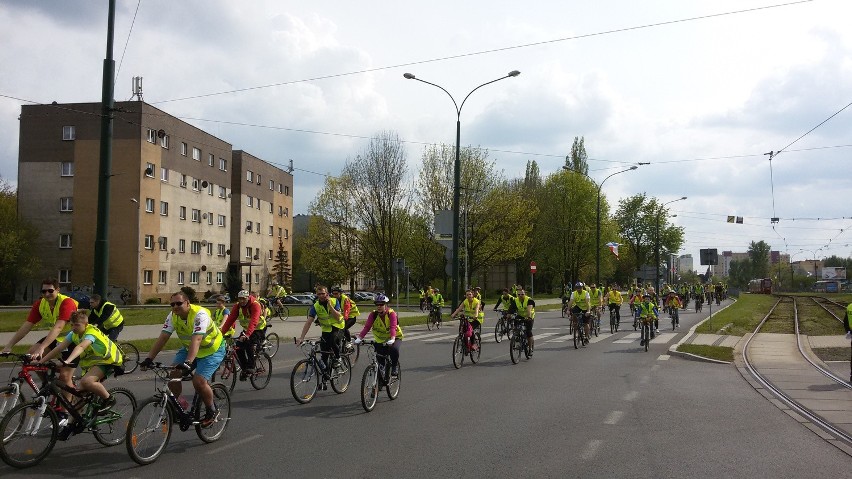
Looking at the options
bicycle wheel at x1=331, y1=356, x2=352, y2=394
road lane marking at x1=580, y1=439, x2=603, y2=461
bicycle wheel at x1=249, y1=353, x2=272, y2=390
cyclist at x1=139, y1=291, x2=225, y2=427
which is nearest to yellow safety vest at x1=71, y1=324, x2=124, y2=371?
cyclist at x1=139, y1=291, x2=225, y2=427

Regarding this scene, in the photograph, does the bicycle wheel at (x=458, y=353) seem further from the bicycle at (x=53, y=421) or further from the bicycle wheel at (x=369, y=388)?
the bicycle at (x=53, y=421)

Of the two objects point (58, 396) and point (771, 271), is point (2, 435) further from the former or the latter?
point (771, 271)

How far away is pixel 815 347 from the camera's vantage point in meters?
19.2

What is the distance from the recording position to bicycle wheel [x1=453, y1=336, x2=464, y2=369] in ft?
47.3

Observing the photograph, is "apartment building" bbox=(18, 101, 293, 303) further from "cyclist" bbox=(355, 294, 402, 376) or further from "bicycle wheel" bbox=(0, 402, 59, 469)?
"bicycle wheel" bbox=(0, 402, 59, 469)

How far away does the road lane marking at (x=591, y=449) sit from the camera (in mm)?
6836

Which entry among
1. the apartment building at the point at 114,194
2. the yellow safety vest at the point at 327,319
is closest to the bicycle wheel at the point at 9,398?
the yellow safety vest at the point at 327,319

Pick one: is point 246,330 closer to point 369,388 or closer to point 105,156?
point 369,388

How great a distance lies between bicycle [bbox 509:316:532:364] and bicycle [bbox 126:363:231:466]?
8.88 meters

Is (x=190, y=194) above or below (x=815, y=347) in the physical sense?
above

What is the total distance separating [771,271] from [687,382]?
499 ft

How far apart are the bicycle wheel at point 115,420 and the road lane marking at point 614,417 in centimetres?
550

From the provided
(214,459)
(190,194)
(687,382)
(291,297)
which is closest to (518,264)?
(291,297)

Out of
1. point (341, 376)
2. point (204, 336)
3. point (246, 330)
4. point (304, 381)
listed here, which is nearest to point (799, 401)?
point (341, 376)
